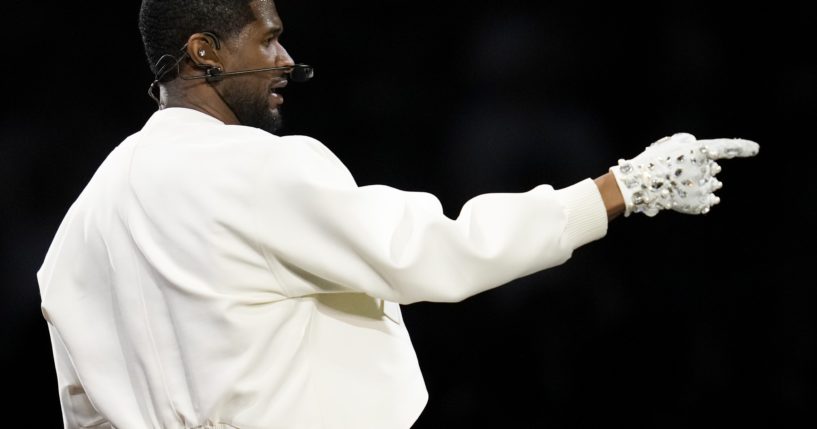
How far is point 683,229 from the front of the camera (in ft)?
7.38

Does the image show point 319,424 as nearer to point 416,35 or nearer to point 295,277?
point 295,277

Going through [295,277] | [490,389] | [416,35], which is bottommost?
[490,389]

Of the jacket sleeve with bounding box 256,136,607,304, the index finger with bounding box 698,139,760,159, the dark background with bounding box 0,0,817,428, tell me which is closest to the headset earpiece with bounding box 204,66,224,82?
the jacket sleeve with bounding box 256,136,607,304

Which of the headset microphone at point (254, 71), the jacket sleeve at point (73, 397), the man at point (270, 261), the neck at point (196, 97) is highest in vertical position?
the headset microphone at point (254, 71)

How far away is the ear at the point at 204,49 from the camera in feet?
4.73

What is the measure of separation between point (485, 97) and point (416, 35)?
23 centimetres

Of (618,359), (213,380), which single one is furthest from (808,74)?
(213,380)

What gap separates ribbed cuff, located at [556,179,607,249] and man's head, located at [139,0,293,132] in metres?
0.52

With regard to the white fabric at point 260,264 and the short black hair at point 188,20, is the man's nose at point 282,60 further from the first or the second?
the white fabric at point 260,264

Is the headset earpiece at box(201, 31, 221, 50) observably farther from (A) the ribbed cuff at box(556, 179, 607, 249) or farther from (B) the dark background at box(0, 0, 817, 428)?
(B) the dark background at box(0, 0, 817, 428)

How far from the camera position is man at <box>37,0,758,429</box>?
1.26 m

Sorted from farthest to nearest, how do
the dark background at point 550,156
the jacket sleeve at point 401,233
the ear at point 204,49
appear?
the dark background at point 550,156
the ear at point 204,49
the jacket sleeve at point 401,233

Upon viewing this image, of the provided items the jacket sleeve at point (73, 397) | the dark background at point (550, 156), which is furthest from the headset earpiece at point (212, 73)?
the dark background at point (550, 156)

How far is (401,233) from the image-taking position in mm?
1261
